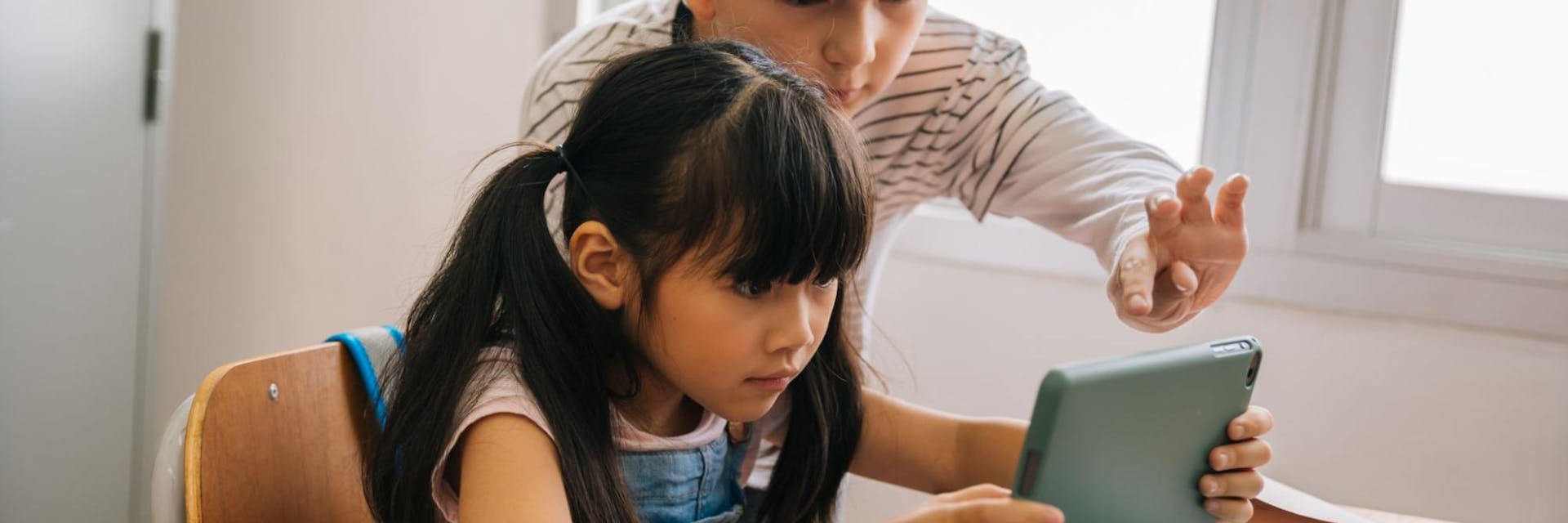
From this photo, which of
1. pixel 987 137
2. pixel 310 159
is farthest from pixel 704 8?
pixel 310 159

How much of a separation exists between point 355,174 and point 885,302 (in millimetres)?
890

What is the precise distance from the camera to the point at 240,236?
2.36m

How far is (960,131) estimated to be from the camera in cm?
126

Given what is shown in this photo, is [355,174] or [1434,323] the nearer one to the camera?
[1434,323]

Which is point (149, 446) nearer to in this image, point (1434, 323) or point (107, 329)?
point (107, 329)

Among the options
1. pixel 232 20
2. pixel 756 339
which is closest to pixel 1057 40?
pixel 756 339

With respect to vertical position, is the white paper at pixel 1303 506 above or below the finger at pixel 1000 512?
below

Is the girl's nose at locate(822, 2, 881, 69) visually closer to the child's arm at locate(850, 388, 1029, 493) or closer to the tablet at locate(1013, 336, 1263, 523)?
the child's arm at locate(850, 388, 1029, 493)

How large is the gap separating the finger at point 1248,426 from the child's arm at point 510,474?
383 millimetres

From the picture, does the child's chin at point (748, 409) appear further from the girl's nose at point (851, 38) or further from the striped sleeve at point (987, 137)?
the striped sleeve at point (987, 137)

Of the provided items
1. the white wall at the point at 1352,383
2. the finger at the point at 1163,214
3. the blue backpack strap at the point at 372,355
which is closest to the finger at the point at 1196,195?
the finger at the point at 1163,214

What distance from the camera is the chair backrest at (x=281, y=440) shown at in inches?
31.9

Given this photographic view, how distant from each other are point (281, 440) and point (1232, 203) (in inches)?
25.4

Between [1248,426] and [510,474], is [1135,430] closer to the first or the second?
[1248,426]
